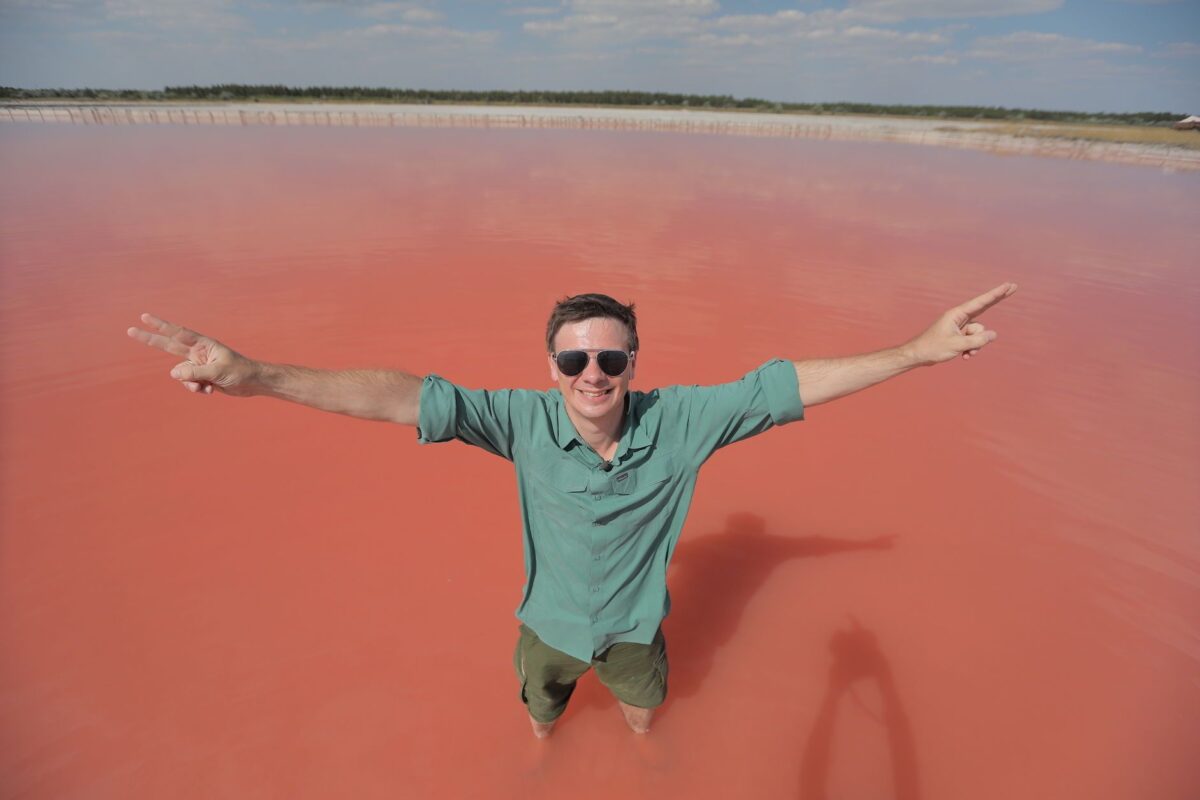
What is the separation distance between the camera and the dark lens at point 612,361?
1674mm

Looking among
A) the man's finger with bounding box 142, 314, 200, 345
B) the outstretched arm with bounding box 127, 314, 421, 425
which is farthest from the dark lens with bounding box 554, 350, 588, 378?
the man's finger with bounding box 142, 314, 200, 345

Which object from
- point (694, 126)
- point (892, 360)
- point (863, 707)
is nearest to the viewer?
point (892, 360)

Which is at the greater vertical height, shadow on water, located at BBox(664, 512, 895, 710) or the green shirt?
the green shirt

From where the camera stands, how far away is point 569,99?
53.7 m

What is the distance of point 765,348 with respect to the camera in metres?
6.19

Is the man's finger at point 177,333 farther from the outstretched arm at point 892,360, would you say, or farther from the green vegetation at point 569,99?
the green vegetation at point 569,99

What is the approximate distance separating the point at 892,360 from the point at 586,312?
99 centimetres

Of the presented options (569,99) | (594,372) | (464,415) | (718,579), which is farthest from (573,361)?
(569,99)

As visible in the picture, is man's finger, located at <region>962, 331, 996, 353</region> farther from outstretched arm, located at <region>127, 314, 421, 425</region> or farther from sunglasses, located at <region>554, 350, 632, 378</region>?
outstretched arm, located at <region>127, 314, 421, 425</region>

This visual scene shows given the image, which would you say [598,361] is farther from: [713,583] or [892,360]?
[713,583]

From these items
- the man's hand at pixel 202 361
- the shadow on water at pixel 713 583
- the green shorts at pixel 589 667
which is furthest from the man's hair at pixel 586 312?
the shadow on water at pixel 713 583

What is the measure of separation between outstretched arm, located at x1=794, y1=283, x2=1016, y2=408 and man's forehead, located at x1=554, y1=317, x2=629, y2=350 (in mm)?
588

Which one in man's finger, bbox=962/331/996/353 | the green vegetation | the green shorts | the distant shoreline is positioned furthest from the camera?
the green vegetation

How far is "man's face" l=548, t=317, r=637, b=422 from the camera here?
166 cm
